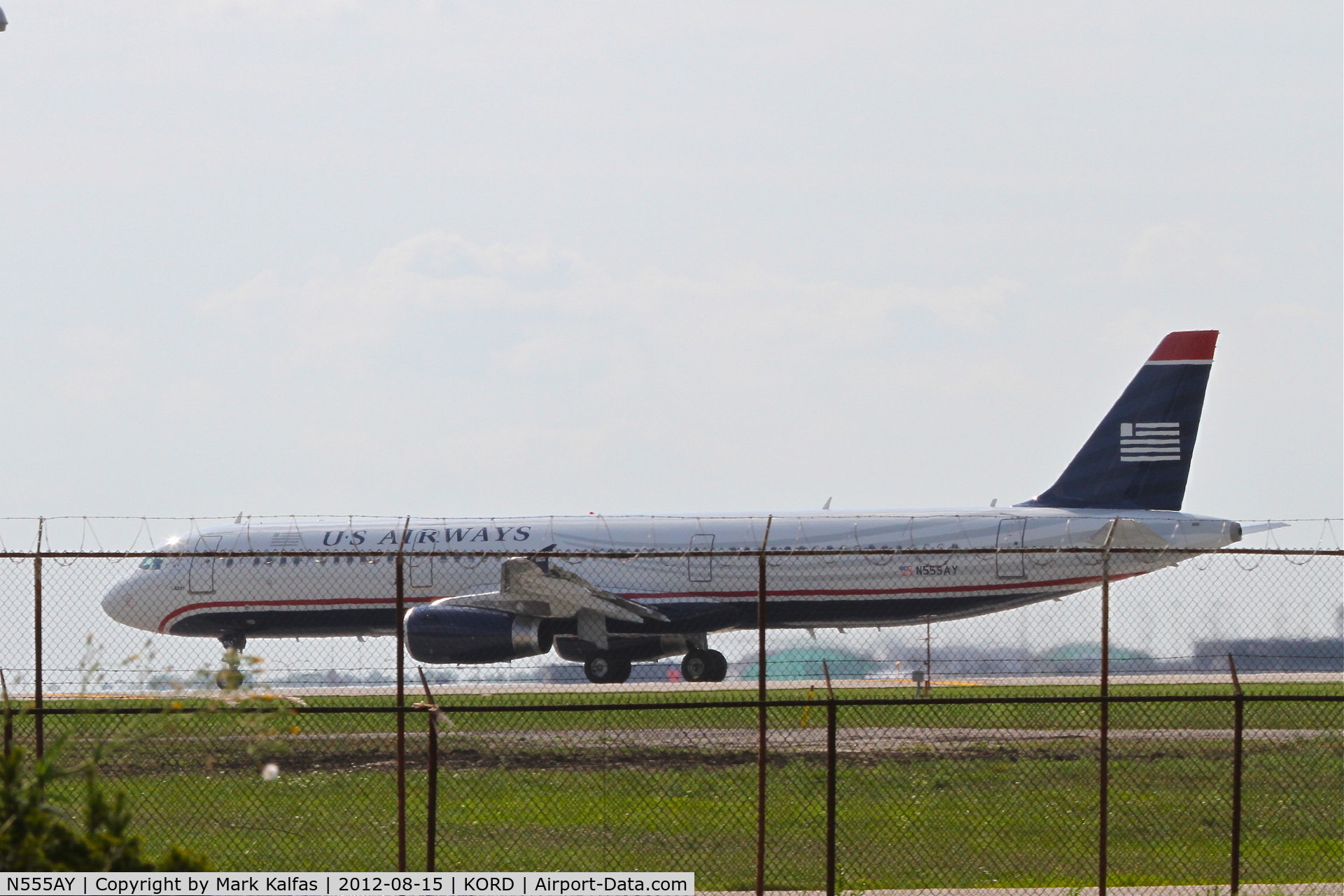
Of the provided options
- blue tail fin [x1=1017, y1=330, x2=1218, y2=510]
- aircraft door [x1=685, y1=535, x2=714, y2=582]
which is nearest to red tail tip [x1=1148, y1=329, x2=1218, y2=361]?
blue tail fin [x1=1017, y1=330, x2=1218, y2=510]

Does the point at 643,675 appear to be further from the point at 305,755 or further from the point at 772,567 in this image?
the point at 305,755

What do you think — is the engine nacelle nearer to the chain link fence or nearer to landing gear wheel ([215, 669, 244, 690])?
the chain link fence

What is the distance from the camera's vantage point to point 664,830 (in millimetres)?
13164

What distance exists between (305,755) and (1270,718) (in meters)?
14.0

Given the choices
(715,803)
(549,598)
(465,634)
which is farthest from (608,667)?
(715,803)

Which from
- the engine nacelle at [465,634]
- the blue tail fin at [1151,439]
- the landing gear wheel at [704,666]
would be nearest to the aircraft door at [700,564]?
the landing gear wheel at [704,666]

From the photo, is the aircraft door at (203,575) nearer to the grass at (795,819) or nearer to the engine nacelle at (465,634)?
the engine nacelle at (465,634)

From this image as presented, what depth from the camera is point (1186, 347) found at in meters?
30.5

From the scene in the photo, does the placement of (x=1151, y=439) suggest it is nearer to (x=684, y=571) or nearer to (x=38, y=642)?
(x=684, y=571)

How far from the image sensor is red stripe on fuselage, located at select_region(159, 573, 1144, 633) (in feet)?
93.8

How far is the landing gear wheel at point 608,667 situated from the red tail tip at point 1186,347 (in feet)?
38.1

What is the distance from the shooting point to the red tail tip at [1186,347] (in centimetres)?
3048

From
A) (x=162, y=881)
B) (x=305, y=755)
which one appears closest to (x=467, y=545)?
(x=305, y=755)

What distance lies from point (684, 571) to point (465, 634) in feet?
16.2
